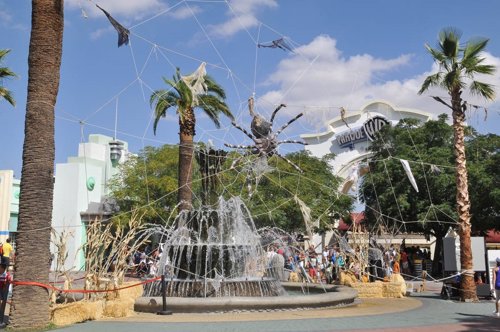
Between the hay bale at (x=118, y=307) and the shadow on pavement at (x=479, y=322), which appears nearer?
the shadow on pavement at (x=479, y=322)

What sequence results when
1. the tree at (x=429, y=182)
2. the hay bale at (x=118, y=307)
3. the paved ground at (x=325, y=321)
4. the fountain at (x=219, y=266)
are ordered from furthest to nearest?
the tree at (x=429, y=182) → the fountain at (x=219, y=266) → the hay bale at (x=118, y=307) → the paved ground at (x=325, y=321)

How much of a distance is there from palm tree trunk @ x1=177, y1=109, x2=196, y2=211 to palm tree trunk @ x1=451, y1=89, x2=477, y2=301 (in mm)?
10338

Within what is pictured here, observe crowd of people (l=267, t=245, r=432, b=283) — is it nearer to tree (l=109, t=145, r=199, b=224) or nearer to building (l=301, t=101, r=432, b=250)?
tree (l=109, t=145, r=199, b=224)

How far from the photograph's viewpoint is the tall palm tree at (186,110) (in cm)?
2278

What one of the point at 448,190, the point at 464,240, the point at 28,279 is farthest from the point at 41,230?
the point at 448,190

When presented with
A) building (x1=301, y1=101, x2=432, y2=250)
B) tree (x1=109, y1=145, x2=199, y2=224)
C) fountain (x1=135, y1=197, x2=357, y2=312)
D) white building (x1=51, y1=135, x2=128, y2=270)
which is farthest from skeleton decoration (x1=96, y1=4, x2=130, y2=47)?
building (x1=301, y1=101, x2=432, y2=250)

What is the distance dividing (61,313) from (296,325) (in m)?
4.79

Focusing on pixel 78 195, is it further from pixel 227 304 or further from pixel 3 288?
pixel 227 304

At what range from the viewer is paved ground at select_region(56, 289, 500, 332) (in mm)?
10703

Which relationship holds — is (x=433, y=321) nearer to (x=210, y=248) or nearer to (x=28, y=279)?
(x=210, y=248)

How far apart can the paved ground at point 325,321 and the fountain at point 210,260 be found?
195cm

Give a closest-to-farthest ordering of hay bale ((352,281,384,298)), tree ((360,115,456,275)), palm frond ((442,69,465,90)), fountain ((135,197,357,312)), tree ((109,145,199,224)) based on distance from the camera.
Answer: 1. fountain ((135,197,357,312))
2. palm frond ((442,69,465,90))
3. hay bale ((352,281,384,298))
4. tree ((360,115,456,275))
5. tree ((109,145,199,224))

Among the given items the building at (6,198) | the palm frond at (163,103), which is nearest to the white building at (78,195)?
the building at (6,198)

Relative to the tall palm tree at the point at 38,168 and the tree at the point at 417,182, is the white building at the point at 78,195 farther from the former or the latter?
the tall palm tree at the point at 38,168
